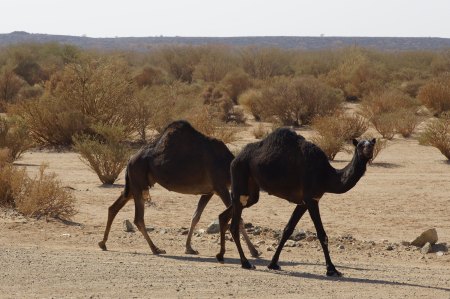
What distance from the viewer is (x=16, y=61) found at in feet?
204

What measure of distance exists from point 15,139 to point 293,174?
1531 cm

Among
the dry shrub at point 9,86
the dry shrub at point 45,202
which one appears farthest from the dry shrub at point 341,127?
the dry shrub at point 9,86

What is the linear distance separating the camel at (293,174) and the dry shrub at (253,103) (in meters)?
26.0

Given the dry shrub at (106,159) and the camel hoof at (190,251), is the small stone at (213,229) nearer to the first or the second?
the camel hoof at (190,251)

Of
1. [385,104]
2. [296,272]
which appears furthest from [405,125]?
[296,272]

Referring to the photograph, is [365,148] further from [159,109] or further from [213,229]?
[159,109]

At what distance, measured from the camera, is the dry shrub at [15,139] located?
25219 mm

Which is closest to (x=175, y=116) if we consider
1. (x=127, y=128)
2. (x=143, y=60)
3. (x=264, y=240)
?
(x=127, y=128)

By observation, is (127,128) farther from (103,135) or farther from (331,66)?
(331,66)

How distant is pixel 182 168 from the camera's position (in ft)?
42.7

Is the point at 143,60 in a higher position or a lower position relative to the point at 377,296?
lower

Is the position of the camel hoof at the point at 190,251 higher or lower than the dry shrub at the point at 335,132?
higher

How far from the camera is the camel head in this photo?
427 inches

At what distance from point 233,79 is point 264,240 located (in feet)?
119
